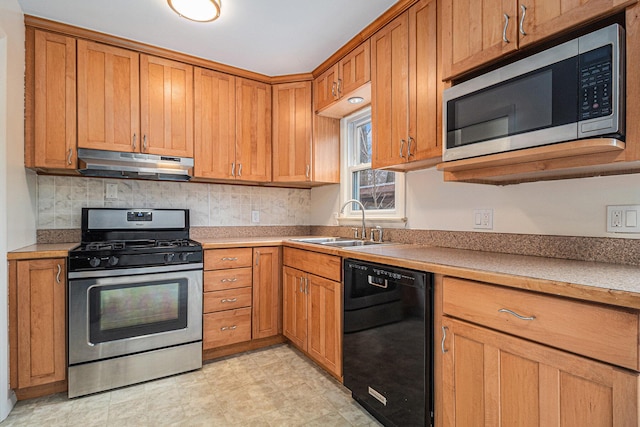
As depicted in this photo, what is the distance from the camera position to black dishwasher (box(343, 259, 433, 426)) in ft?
4.83

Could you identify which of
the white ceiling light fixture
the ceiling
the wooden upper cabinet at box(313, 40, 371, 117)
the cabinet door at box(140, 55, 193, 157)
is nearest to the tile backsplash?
the cabinet door at box(140, 55, 193, 157)

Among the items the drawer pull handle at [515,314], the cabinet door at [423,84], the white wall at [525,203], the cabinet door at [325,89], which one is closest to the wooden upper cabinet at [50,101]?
the cabinet door at [325,89]

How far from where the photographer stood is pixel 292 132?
305 centimetres

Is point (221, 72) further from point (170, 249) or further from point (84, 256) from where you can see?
point (84, 256)

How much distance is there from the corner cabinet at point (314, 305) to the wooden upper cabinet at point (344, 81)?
1.27 m

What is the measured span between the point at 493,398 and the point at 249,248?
75.8 inches

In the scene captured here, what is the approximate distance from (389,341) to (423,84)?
1.44 m

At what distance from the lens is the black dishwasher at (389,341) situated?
1.47 m

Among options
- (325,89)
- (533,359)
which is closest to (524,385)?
(533,359)

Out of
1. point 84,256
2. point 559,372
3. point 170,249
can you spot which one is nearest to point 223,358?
point 170,249

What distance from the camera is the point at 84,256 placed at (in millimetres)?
2059

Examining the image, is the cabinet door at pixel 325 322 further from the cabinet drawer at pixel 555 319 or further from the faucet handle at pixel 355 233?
the cabinet drawer at pixel 555 319

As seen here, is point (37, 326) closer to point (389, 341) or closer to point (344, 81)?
point (389, 341)

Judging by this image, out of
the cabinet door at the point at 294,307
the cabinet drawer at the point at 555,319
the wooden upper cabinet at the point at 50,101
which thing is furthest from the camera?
the cabinet door at the point at 294,307
